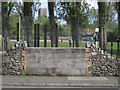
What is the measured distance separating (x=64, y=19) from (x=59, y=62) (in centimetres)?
319

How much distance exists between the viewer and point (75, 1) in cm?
1124

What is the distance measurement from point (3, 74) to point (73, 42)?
4.16 m

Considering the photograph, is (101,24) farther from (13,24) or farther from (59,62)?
(13,24)

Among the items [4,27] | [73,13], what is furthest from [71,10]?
[4,27]

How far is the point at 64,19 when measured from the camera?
437 inches

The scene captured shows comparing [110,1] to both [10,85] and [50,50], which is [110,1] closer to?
[50,50]

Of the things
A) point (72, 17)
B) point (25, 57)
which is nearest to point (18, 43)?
point (25, 57)

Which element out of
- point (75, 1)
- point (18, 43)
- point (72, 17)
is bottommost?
point (18, 43)

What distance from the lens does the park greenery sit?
10.4 meters

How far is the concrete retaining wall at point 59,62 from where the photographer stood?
29.6 ft

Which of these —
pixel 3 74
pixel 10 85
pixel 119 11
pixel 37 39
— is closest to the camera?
pixel 10 85

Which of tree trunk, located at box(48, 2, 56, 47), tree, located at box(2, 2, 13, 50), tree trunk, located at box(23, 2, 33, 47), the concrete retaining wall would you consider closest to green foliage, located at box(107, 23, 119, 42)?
tree trunk, located at box(48, 2, 56, 47)

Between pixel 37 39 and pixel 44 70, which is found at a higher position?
pixel 37 39

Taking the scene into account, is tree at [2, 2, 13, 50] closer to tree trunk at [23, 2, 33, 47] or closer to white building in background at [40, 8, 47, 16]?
tree trunk at [23, 2, 33, 47]
